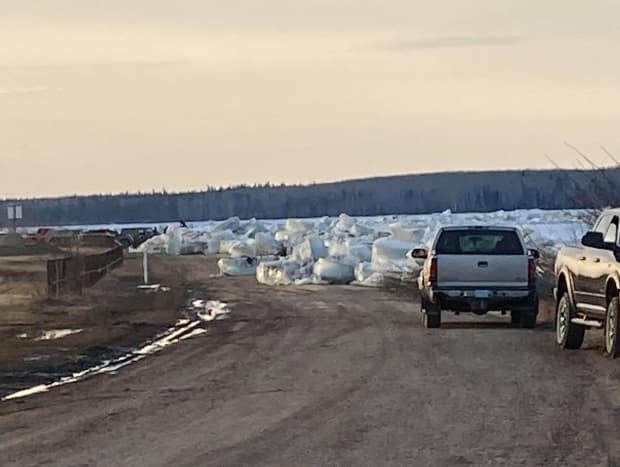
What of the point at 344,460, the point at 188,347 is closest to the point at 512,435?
the point at 344,460

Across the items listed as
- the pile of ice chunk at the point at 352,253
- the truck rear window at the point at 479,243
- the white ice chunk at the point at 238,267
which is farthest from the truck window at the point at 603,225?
the white ice chunk at the point at 238,267

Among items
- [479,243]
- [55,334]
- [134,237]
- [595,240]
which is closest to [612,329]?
[595,240]

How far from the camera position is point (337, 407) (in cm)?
1387

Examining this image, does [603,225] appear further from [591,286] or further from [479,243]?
[479,243]

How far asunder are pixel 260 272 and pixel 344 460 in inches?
1510

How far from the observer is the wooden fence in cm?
3959

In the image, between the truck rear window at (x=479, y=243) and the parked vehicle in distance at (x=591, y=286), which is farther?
the truck rear window at (x=479, y=243)

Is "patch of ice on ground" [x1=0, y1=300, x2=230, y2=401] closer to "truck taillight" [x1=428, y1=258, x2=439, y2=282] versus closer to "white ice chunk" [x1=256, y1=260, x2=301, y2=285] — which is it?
"truck taillight" [x1=428, y1=258, x2=439, y2=282]

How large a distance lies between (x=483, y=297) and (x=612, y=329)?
5859 millimetres

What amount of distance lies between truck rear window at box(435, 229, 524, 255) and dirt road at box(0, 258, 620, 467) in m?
1.96

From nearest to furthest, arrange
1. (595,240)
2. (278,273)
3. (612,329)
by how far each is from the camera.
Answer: (612,329) < (595,240) < (278,273)

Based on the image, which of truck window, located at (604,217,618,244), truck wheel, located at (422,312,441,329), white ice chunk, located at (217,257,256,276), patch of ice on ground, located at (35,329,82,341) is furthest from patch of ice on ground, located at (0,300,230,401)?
white ice chunk, located at (217,257,256,276)

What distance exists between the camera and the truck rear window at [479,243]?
80.4 feet

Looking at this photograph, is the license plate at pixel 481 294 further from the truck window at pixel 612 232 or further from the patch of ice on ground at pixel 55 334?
the patch of ice on ground at pixel 55 334
